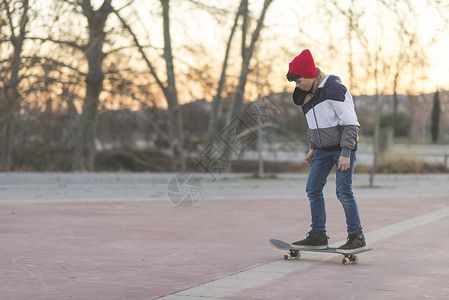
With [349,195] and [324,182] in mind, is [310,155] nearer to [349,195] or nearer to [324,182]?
[324,182]

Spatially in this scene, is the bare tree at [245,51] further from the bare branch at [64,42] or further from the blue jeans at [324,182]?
the blue jeans at [324,182]

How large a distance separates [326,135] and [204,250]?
181 centimetres

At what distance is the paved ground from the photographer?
554 centimetres

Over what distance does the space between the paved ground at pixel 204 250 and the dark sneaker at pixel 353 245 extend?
14 cm

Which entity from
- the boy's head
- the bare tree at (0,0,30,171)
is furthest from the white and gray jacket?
the bare tree at (0,0,30,171)

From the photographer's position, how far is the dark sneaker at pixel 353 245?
6.66 metres

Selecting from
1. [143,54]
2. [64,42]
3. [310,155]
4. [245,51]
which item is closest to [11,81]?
[64,42]

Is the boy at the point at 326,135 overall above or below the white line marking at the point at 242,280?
above

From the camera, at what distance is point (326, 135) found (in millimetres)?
6648

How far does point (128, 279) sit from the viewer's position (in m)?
5.91

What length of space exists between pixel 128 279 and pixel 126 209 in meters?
6.69

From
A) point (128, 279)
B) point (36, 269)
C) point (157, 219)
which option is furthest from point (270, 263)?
point (157, 219)

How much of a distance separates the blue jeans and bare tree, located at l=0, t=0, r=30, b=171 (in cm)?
1268

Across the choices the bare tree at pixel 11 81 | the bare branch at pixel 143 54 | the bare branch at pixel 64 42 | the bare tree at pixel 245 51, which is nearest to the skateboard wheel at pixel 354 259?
the bare tree at pixel 11 81
